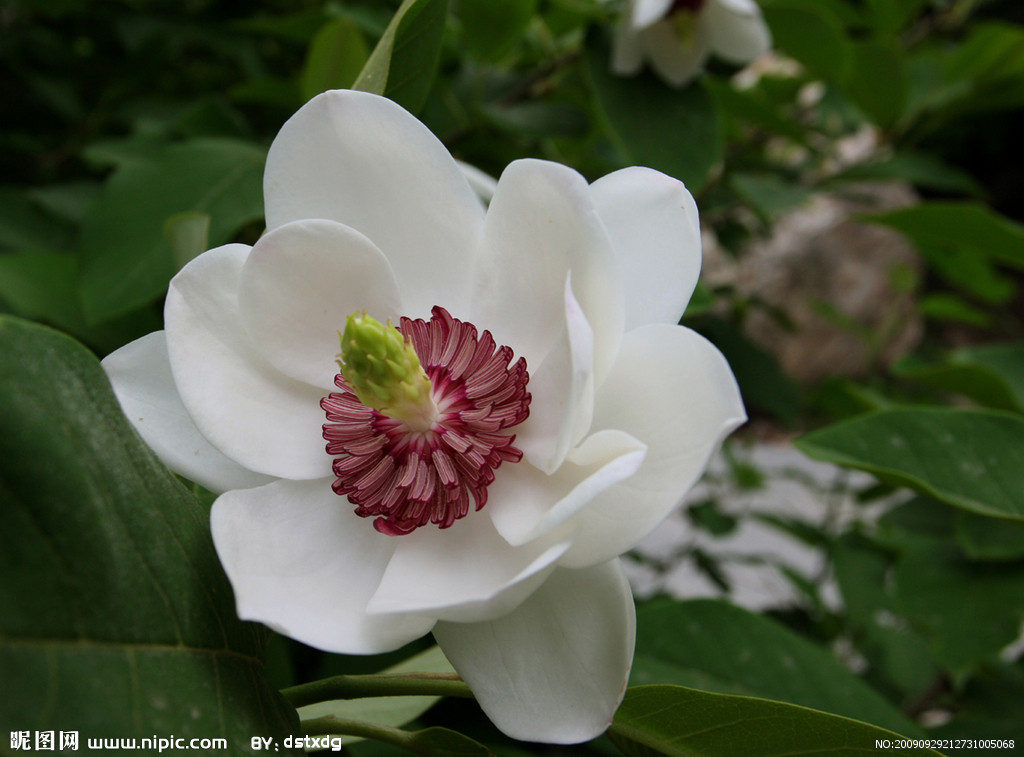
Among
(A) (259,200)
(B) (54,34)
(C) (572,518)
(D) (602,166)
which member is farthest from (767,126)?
(B) (54,34)

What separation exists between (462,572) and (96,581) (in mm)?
167

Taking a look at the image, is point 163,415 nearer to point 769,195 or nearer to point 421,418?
point 421,418

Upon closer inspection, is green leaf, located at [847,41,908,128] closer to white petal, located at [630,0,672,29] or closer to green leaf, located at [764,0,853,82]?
green leaf, located at [764,0,853,82]

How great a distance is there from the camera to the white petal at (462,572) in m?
0.35

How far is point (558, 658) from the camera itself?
0.40m

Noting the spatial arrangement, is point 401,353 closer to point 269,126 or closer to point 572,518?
point 572,518

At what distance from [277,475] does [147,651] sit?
114mm

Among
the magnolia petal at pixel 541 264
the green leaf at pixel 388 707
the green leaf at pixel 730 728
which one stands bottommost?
the green leaf at pixel 388 707

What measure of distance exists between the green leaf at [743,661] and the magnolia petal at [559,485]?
42 cm

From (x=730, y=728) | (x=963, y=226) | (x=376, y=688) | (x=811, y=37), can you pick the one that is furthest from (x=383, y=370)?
(x=811, y=37)

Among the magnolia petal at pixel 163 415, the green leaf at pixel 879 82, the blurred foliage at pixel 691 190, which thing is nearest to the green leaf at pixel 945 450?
the blurred foliage at pixel 691 190

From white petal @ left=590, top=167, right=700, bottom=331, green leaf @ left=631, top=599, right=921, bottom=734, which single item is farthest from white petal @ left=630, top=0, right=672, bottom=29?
green leaf @ left=631, top=599, right=921, bottom=734

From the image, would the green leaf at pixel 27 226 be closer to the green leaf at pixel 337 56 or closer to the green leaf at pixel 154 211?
the green leaf at pixel 154 211

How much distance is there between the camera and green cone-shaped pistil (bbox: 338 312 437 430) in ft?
1.36
